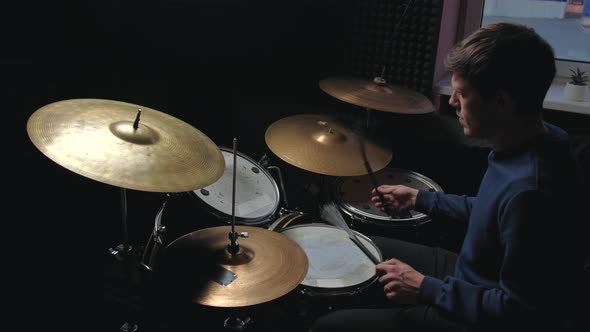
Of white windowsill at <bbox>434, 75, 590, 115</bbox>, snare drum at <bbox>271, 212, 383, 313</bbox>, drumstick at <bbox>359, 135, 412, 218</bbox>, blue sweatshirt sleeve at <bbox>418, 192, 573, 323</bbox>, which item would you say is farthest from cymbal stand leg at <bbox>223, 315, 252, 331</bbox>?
white windowsill at <bbox>434, 75, 590, 115</bbox>

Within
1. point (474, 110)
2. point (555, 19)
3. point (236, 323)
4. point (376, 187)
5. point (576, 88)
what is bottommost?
point (236, 323)

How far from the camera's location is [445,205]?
175cm

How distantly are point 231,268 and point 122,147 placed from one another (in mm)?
468

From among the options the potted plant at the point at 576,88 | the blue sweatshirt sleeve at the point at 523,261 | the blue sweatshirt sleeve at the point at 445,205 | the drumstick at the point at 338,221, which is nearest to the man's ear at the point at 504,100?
the blue sweatshirt sleeve at the point at 523,261

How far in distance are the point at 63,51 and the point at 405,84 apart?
165cm

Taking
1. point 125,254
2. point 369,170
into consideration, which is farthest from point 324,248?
point 125,254

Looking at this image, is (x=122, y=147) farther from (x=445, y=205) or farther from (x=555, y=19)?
(x=555, y=19)

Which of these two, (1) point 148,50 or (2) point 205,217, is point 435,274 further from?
(1) point 148,50

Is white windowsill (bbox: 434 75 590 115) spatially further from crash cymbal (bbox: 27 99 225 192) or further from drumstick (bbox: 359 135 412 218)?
crash cymbal (bbox: 27 99 225 192)

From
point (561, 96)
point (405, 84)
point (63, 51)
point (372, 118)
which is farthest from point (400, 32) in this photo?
point (63, 51)

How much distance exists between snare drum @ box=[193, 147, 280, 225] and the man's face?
2.92ft

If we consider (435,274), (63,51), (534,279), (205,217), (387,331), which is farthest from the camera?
(63,51)

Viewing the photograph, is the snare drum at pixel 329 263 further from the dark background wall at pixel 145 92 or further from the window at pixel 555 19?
the window at pixel 555 19

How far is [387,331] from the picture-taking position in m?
1.44
